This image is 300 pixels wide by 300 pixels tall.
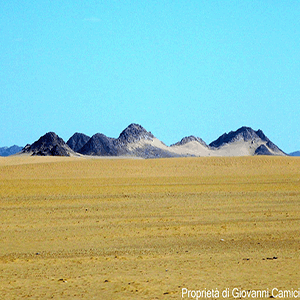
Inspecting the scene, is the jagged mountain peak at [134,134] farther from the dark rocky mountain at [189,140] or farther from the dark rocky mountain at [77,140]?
the dark rocky mountain at [77,140]

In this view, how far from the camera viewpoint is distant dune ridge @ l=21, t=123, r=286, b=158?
104 meters

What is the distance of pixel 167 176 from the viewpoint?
105 ft

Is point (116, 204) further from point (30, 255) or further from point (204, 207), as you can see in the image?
point (30, 255)

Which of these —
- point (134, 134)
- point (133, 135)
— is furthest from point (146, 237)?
point (134, 134)

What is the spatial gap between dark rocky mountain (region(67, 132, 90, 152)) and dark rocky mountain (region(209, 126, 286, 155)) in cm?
3793

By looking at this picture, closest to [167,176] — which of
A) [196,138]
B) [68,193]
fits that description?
[68,193]

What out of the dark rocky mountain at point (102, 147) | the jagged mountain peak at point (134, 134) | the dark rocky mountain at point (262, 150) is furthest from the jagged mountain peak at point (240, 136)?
the dark rocky mountain at point (102, 147)

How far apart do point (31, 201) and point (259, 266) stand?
12.8 meters

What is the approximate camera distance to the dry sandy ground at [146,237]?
8.30 meters

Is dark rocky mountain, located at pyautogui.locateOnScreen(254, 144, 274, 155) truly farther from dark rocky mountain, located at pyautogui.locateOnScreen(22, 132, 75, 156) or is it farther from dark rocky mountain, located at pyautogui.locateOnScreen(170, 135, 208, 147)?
dark rocky mountain, located at pyautogui.locateOnScreen(22, 132, 75, 156)

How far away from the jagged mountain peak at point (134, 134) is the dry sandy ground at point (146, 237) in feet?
305

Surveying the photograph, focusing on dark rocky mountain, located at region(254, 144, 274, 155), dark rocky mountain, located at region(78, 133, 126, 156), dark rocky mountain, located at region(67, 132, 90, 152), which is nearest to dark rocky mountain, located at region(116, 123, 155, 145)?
dark rocky mountain, located at region(78, 133, 126, 156)

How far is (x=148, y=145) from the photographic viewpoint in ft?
402

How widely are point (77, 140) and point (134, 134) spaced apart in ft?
80.6
